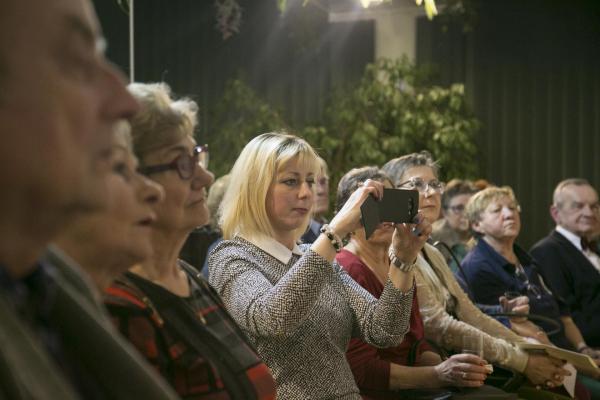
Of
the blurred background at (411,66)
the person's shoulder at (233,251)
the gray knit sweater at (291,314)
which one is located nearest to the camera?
the gray knit sweater at (291,314)

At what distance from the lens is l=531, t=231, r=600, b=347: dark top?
399 cm

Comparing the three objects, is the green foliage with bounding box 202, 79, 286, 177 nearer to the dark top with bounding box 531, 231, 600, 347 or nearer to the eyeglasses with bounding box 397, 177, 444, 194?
the dark top with bounding box 531, 231, 600, 347

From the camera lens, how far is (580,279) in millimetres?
4070

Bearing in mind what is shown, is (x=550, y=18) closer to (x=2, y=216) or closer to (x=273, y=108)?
(x=273, y=108)

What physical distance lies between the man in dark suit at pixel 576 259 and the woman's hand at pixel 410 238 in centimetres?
198

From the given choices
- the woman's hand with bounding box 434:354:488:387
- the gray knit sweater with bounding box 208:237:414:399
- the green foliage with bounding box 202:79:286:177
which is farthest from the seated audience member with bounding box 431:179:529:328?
the gray knit sweater with bounding box 208:237:414:399

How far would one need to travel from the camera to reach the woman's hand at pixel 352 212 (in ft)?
6.28

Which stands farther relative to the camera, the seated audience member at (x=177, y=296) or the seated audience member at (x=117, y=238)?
the seated audience member at (x=177, y=296)

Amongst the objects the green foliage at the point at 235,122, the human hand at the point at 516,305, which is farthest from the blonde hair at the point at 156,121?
the green foliage at the point at 235,122

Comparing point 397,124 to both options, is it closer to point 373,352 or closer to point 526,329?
point 526,329

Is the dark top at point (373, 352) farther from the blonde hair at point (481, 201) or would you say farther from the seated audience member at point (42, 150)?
the seated audience member at point (42, 150)

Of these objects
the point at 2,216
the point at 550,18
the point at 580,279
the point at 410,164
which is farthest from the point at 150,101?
the point at 550,18

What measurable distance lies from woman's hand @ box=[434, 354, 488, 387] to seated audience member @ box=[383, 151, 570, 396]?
443 millimetres

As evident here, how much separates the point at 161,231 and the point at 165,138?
163 mm
